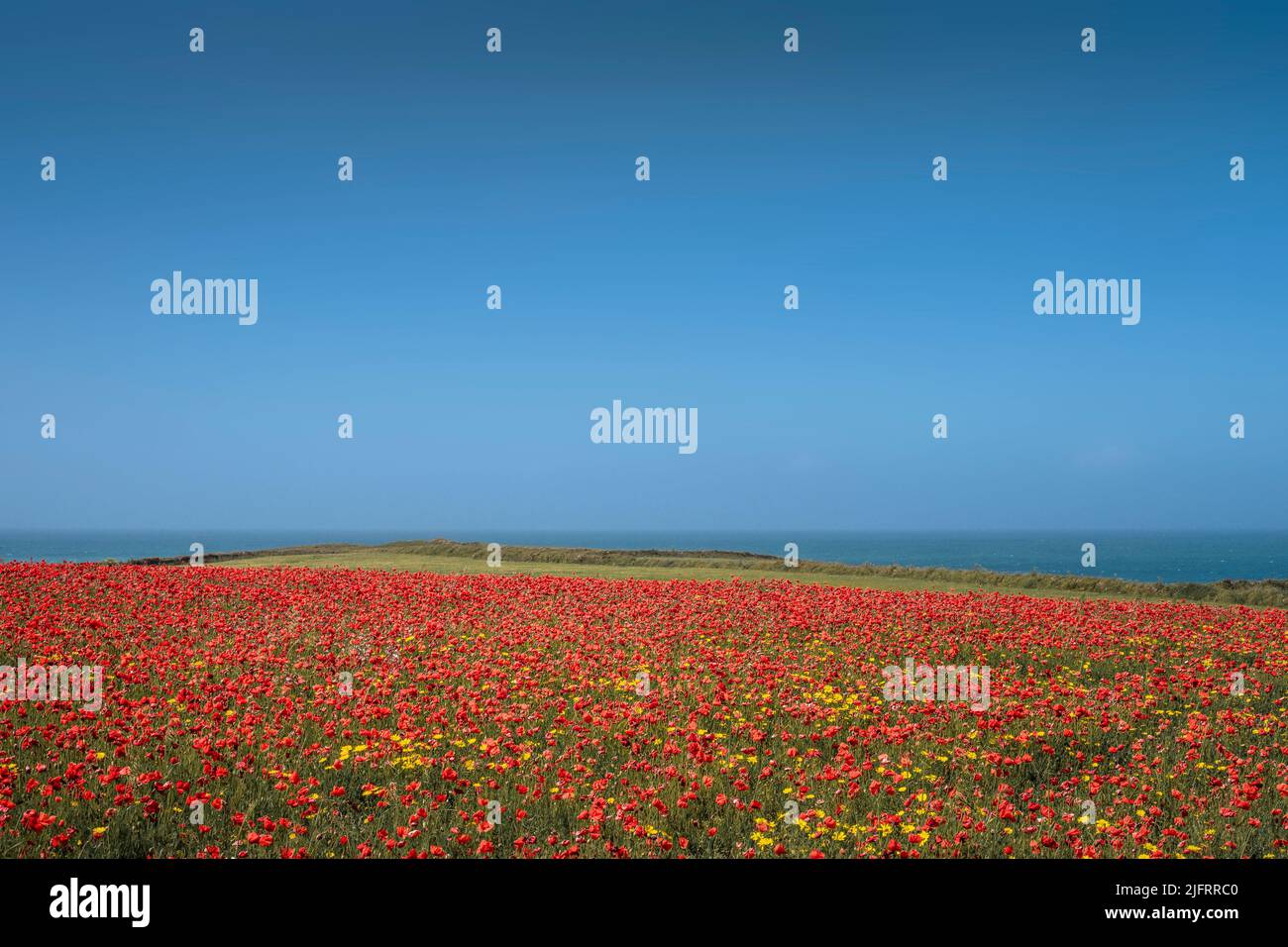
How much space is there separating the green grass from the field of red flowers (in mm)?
10779

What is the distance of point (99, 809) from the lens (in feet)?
23.6

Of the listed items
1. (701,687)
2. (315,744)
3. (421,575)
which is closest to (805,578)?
(421,575)

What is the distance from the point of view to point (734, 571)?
33.3 metres

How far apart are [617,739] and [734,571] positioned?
78.7ft

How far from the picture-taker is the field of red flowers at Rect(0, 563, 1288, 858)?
7121 millimetres

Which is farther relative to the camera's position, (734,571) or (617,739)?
(734,571)

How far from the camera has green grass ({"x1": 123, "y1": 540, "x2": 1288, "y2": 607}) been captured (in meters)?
27.7

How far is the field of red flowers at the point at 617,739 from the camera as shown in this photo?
712 cm

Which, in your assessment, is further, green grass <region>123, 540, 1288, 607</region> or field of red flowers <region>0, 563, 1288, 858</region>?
green grass <region>123, 540, 1288, 607</region>

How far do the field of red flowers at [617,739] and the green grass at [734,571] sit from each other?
35.4 feet

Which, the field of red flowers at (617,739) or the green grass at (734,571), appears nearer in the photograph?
the field of red flowers at (617,739)

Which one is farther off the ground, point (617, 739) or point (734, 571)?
point (617, 739)

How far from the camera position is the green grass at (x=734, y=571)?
27.7 meters
